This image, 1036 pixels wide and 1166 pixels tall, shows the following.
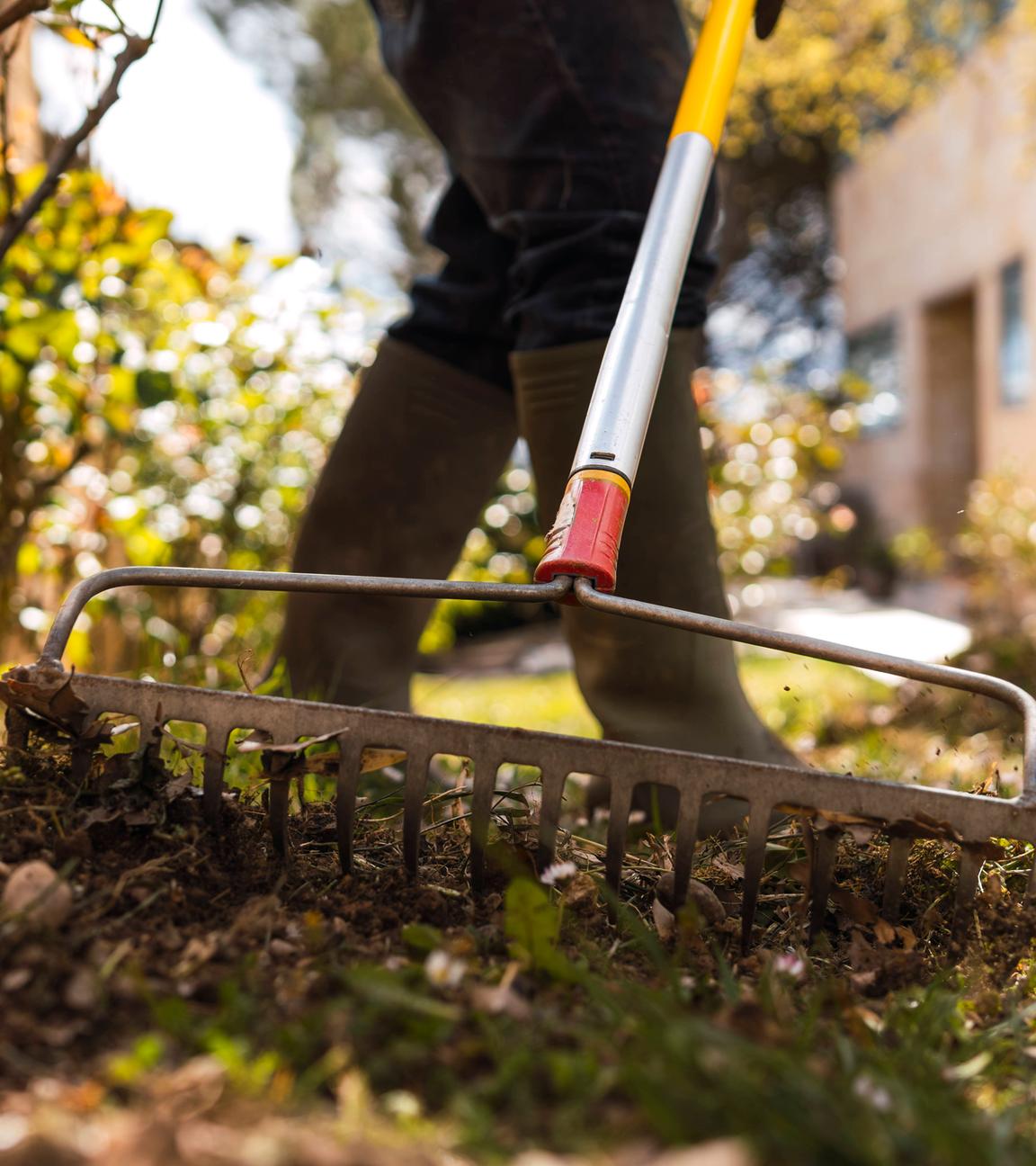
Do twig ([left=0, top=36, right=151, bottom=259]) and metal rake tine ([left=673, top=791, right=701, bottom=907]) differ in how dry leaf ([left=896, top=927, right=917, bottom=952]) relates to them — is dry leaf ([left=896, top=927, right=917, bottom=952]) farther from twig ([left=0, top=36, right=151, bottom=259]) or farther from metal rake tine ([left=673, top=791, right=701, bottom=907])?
twig ([left=0, top=36, right=151, bottom=259])

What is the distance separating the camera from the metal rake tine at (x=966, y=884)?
100 centimetres

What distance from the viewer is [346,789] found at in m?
1.07

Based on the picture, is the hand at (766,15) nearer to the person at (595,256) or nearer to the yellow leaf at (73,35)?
the person at (595,256)

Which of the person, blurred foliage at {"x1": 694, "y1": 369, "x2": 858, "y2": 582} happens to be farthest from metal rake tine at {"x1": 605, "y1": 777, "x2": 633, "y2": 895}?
blurred foliage at {"x1": 694, "y1": 369, "x2": 858, "y2": 582}

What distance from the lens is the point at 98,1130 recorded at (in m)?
0.59

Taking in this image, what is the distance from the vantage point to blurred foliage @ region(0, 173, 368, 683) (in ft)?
7.34

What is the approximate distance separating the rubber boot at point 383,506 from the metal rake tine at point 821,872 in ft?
3.05

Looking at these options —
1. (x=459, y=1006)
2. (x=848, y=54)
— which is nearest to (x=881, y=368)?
(x=848, y=54)

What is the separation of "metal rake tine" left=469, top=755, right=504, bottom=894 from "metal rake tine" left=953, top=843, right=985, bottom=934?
0.42 m

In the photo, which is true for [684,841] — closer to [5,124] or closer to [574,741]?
[574,741]

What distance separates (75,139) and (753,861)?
1304mm

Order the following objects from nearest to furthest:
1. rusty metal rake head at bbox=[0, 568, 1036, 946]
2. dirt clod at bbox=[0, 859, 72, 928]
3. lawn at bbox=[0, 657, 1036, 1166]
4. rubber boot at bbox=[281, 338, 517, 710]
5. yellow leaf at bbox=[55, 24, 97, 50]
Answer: lawn at bbox=[0, 657, 1036, 1166], dirt clod at bbox=[0, 859, 72, 928], rusty metal rake head at bbox=[0, 568, 1036, 946], yellow leaf at bbox=[55, 24, 97, 50], rubber boot at bbox=[281, 338, 517, 710]

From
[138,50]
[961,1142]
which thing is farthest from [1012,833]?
[138,50]

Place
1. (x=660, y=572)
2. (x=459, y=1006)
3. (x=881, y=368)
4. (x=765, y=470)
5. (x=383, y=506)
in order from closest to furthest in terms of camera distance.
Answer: (x=459, y=1006)
(x=660, y=572)
(x=383, y=506)
(x=765, y=470)
(x=881, y=368)
